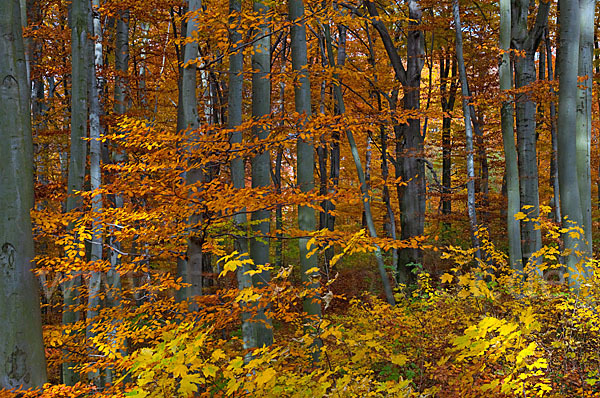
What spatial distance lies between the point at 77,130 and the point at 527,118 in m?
7.83

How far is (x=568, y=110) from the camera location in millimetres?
6160

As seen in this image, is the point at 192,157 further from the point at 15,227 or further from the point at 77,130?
the point at 77,130

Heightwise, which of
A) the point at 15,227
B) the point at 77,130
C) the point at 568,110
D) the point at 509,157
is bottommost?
the point at 15,227

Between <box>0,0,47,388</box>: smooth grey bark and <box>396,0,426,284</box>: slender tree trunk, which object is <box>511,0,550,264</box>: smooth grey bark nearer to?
<box>396,0,426,284</box>: slender tree trunk

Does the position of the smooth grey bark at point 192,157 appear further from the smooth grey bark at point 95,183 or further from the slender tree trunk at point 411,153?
the slender tree trunk at point 411,153

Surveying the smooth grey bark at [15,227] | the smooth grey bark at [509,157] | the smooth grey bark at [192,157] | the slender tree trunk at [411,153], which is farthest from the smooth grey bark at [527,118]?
the smooth grey bark at [15,227]

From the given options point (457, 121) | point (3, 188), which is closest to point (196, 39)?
point (3, 188)

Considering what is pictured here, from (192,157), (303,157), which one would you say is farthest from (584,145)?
(192,157)

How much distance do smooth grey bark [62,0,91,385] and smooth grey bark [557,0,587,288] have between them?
678 centimetres

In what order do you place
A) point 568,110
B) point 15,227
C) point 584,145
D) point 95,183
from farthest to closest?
point 584,145
point 568,110
point 95,183
point 15,227

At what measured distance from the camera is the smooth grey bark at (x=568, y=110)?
6059 millimetres

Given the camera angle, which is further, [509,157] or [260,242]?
[509,157]

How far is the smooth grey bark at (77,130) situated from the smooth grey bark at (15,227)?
2.20 meters

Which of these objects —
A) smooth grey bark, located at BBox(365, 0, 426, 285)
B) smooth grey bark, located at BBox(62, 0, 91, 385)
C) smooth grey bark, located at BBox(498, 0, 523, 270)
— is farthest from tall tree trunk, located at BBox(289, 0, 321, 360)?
smooth grey bark, located at BBox(365, 0, 426, 285)
